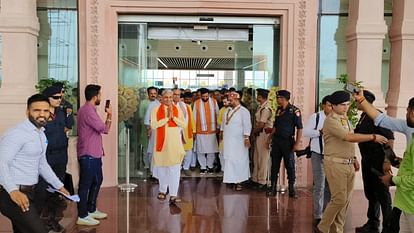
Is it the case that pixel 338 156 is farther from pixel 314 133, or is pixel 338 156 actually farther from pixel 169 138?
pixel 169 138

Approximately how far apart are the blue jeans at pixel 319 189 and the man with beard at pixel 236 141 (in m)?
2.01

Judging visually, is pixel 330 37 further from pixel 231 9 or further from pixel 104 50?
pixel 104 50

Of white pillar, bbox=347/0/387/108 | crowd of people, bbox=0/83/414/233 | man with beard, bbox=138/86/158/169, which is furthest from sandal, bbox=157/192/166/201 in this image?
white pillar, bbox=347/0/387/108

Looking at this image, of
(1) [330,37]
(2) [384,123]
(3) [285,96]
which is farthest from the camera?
(1) [330,37]

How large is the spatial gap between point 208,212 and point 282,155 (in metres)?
A: 1.59

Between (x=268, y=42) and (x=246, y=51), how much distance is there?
310cm

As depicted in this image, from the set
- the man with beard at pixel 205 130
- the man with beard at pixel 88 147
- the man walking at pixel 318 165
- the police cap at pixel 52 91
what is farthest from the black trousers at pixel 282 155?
the police cap at pixel 52 91

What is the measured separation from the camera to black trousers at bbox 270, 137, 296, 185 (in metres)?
6.85

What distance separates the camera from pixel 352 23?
781 centimetres

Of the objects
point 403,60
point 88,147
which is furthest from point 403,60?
point 88,147

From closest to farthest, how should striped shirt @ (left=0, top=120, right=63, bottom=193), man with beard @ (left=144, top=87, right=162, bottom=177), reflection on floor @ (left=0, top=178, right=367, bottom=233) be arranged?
1. striped shirt @ (left=0, top=120, right=63, bottom=193)
2. reflection on floor @ (left=0, top=178, right=367, bottom=233)
3. man with beard @ (left=144, top=87, right=162, bottom=177)

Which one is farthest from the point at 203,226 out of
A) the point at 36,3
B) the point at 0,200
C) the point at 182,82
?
the point at 182,82

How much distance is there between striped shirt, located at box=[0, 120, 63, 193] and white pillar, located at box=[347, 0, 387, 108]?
18.9 ft

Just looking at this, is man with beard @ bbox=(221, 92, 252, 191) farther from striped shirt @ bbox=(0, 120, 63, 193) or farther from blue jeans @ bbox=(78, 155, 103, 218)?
striped shirt @ bbox=(0, 120, 63, 193)
